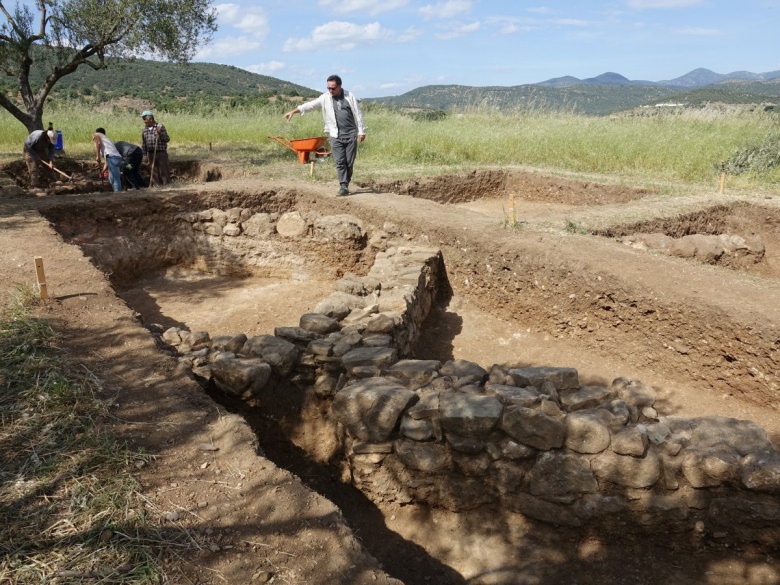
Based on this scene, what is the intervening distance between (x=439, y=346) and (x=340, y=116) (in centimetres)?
351

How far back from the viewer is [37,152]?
408 inches

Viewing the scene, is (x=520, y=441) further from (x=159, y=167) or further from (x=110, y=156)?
(x=159, y=167)

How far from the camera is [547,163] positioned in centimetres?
1274

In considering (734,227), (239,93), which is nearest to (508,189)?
(734,227)

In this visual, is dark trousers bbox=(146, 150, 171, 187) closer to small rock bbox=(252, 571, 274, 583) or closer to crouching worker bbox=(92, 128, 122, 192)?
crouching worker bbox=(92, 128, 122, 192)

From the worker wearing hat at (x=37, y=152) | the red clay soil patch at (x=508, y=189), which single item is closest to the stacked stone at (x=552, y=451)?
the red clay soil patch at (x=508, y=189)

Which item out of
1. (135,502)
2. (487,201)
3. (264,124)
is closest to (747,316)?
(135,502)

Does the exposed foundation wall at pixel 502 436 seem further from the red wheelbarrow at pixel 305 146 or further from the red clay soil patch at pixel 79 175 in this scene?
the red clay soil patch at pixel 79 175

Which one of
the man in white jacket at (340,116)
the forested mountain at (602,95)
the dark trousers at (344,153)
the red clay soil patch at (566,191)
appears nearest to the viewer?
the man in white jacket at (340,116)

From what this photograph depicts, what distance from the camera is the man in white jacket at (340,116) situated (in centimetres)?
775

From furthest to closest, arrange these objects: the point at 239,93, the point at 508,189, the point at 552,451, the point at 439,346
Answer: the point at 239,93 < the point at 508,189 < the point at 439,346 < the point at 552,451

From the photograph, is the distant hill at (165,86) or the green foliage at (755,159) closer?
the green foliage at (755,159)

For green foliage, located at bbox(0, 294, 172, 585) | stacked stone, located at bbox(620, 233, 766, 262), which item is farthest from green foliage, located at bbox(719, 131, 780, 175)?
green foliage, located at bbox(0, 294, 172, 585)

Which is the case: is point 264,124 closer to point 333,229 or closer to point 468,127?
point 468,127
